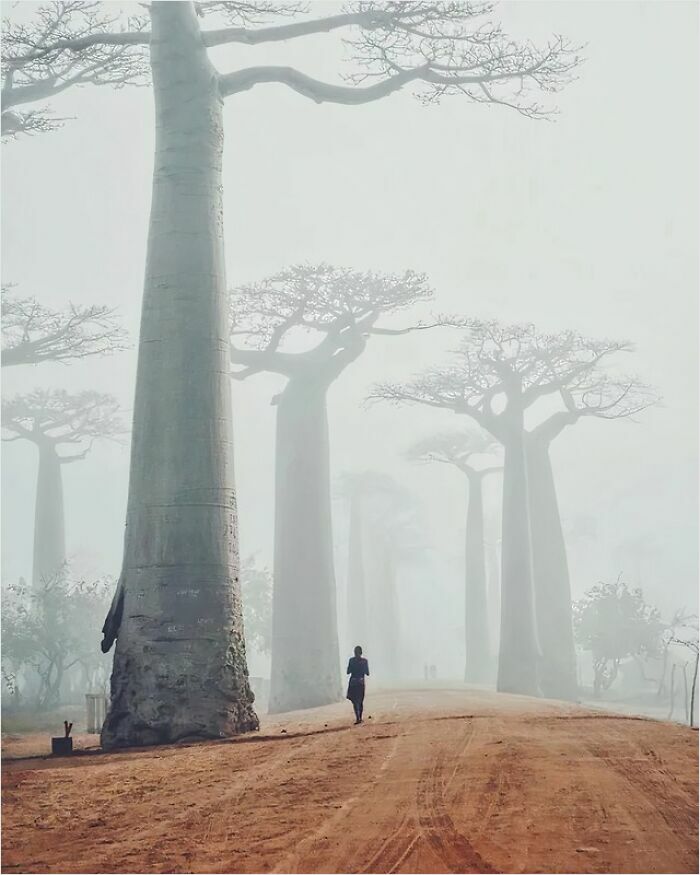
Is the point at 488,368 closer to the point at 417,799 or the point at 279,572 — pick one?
the point at 279,572

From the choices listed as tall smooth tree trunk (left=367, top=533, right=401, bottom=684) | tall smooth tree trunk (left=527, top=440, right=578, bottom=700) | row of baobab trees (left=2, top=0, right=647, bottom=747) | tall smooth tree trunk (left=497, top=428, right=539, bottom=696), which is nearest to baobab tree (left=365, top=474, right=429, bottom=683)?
tall smooth tree trunk (left=367, top=533, right=401, bottom=684)

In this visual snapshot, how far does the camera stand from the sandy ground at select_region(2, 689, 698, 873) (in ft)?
20.8

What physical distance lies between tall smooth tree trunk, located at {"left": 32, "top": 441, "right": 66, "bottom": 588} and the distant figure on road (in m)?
19.7

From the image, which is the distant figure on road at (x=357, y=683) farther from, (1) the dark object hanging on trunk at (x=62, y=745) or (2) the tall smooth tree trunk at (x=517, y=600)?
(2) the tall smooth tree trunk at (x=517, y=600)

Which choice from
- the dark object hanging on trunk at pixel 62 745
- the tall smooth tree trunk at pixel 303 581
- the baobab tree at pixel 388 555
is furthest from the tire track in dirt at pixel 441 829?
the baobab tree at pixel 388 555

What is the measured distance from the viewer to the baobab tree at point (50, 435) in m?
30.6

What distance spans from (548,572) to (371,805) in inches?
785

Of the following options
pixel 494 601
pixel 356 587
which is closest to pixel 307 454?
pixel 356 587

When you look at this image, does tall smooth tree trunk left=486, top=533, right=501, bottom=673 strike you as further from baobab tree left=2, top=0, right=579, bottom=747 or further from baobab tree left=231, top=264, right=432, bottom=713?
baobab tree left=2, top=0, right=579, bottom=747

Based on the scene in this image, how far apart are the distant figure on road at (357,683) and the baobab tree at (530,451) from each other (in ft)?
38.6

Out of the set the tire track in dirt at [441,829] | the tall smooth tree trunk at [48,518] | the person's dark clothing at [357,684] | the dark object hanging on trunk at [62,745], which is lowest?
the tire track in dirt at [441,829]

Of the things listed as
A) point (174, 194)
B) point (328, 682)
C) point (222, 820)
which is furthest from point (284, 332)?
point (222, 820)

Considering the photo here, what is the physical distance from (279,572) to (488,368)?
7424 mm

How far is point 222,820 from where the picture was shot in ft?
23.2
